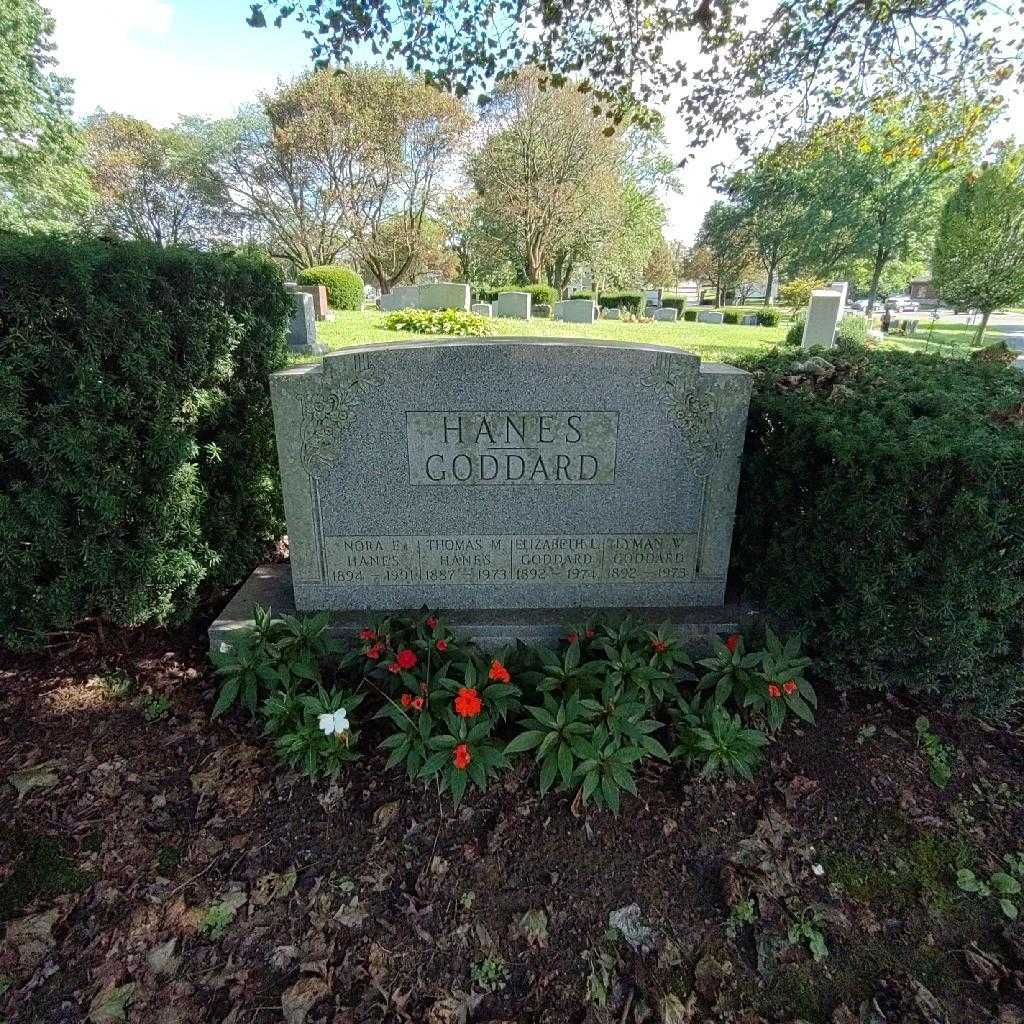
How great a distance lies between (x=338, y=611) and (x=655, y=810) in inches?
75.1

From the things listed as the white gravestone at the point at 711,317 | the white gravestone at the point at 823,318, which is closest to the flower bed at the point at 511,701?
the white gravestone at the point at 823,318

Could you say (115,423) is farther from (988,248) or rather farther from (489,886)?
(988,248)

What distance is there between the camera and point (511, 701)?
2.61 meters

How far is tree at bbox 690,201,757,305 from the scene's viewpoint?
49.3m

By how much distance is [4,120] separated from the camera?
2081 centimetres

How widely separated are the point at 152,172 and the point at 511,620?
4701cm

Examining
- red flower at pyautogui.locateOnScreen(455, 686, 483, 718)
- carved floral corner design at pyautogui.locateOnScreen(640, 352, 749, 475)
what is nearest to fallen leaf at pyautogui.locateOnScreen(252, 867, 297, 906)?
red flower at pyautogui.locateOnScreen(455, 686, 483, 718)

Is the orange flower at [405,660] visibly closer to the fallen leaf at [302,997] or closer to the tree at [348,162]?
the fallen leaf at [302,997]

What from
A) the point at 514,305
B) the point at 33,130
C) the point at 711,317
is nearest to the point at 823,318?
the point at 514,305

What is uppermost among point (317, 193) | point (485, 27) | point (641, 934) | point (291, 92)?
point (291, 92)

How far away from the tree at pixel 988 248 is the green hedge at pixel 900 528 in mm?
19992

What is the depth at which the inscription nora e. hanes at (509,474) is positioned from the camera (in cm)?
299

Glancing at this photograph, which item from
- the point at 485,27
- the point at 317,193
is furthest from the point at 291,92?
the point at 485,27

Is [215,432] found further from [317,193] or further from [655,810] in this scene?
[317,193]
